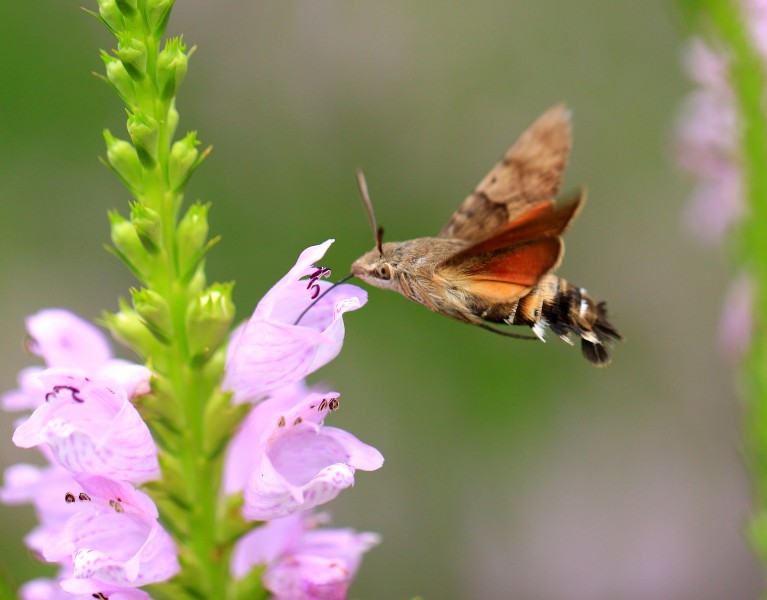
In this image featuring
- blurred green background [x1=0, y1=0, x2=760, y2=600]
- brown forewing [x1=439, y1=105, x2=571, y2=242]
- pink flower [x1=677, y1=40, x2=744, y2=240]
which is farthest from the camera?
blurred green background [x1=0, y1=0, x2=760, y2=600]

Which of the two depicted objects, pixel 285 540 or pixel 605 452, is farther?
pixel 605 452

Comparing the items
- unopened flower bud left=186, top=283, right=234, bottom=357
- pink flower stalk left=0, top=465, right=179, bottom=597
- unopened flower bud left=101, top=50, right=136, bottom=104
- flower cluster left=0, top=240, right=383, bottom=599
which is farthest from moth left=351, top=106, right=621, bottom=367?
pink flower stalk left=0, top=465, right=179, bottom=597

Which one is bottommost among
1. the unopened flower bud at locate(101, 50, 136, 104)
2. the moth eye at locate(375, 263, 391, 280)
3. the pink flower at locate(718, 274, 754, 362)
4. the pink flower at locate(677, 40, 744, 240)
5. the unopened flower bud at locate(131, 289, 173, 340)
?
the unopened flower bud at locate(131, 289, 173, 340)

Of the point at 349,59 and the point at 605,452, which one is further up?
the point at 349,59

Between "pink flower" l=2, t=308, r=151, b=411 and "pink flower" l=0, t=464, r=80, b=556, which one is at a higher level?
"pink flower" l=2, t=308, r=151, b=411

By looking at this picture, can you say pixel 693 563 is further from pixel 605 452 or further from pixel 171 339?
pixel 171 339

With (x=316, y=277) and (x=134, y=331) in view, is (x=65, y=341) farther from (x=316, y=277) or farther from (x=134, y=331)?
(x=316, y=277)

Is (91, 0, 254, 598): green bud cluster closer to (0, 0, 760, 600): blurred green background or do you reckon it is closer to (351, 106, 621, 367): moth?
(351, 106, 621, 367): moth

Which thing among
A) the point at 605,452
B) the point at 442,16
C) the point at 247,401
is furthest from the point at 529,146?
the point at 442,16
